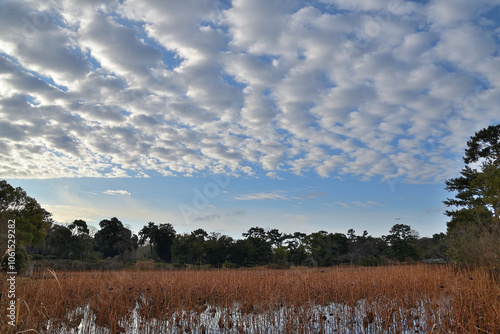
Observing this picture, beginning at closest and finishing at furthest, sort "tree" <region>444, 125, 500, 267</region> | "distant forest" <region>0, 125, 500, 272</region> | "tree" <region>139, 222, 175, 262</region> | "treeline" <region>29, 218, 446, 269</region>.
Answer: "tree" <region>444, 125, 500, 267</region> → "distant forest" <region>0, 125, 500, 272</region> → "treeline" <region>29, 218, 446, 269</region> → "tree" <region>139, 222, 175, 262</region>

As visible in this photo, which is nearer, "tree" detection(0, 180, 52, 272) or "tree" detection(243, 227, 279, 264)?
"tree" detection(0, 180, 52, 272)

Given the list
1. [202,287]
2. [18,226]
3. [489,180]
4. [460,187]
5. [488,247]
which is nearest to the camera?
[202,287]

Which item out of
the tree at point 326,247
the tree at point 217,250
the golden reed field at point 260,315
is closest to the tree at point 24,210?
the tree at point 217,250

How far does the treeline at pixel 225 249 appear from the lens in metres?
38.0

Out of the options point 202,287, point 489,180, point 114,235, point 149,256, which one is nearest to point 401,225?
point 489,180

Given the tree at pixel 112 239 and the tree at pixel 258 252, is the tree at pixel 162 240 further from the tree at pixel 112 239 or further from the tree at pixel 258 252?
the tree at pixel 258 252

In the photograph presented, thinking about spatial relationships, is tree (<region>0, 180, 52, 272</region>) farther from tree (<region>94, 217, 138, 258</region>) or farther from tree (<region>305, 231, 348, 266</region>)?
tree (<region>305, 231, 348, 266</region>)

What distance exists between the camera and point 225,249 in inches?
1513

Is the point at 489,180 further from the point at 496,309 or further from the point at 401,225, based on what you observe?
the point at 401,225

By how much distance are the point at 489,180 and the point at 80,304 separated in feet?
83.8

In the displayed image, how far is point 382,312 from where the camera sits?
7.83m

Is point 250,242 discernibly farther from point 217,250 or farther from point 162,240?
point 162,240

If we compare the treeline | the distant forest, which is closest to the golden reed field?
the distant forest

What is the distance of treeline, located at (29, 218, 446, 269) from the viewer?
3803 cm
